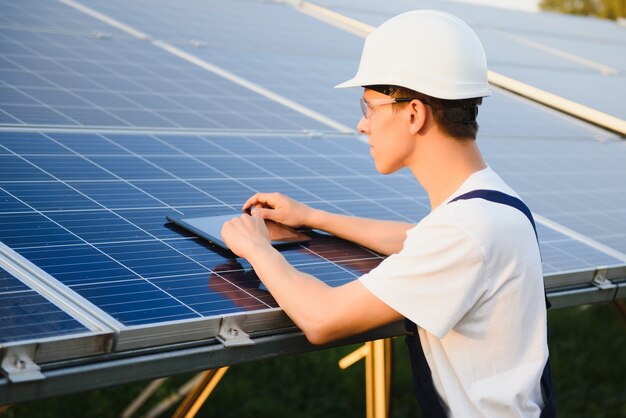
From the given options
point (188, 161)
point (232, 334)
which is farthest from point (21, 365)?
point (188, 161)

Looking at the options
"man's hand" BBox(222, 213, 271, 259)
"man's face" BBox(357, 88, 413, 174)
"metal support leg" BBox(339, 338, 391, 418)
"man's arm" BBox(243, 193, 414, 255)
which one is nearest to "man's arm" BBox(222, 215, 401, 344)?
"man's hand" BBox(222, 213, 271, 259)

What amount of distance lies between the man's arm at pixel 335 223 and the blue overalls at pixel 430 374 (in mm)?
782

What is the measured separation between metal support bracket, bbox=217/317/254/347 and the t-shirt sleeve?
0.45 m

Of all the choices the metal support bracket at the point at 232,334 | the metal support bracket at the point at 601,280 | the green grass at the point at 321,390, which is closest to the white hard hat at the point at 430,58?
the metal support bracket at the point at 232,334

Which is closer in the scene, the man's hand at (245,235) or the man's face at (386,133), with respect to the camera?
the man's face at (386,133)

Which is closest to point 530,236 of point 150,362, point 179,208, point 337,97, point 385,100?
point 385,100

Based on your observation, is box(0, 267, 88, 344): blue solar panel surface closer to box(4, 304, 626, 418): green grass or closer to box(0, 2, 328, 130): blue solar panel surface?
box(0, 2, 328, 130): blue solar panel surface

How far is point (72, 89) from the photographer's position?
5801 mm

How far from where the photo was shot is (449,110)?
3627mm

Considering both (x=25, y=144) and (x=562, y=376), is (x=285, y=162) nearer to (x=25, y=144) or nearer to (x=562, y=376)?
(x=25, y=144)

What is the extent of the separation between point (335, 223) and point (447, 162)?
2.84 feet

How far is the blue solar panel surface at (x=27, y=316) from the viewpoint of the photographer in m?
2.96

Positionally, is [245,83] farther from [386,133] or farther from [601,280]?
[386,133]

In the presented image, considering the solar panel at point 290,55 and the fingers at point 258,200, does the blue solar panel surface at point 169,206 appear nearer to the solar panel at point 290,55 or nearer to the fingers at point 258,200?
the fingers at point 258,200
